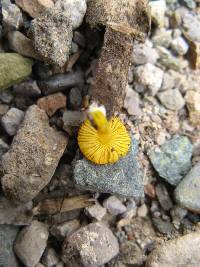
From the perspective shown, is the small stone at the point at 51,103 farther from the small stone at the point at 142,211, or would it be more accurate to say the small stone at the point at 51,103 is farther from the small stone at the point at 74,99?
the small stone at the point at 142,211

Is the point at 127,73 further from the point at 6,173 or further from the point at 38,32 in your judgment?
the point at 6,173

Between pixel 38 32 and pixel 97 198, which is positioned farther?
pixel 97 198

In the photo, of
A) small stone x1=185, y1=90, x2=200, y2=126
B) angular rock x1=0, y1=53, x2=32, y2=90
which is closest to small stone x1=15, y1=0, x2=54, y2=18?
angular rock x1=0, y1=53, x2=32, y2=90

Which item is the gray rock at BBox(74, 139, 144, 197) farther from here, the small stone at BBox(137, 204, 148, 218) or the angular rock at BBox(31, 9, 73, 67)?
the angular rock at BBox(31, 9, 73, 67)

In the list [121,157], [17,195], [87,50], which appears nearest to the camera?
[17,195]

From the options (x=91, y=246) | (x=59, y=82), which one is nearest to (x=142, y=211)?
(x=91, y=246)

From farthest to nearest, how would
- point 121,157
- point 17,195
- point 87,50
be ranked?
point 87,50
point 121,157
point 17,195

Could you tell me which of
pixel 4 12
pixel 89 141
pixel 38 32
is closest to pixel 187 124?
pixel 89 141
